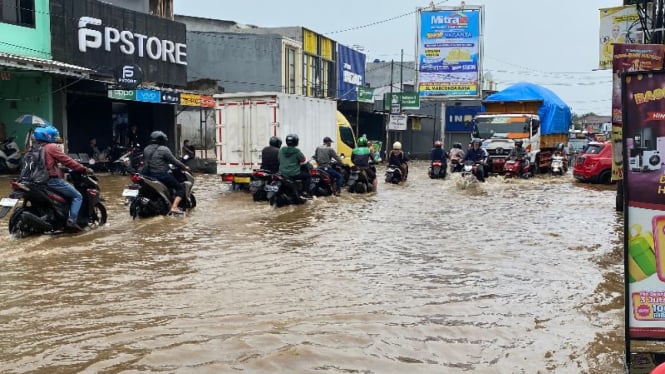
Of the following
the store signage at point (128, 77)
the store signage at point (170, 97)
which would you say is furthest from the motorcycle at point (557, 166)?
the store signage at point (128, 77)

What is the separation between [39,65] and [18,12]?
2.36 metres

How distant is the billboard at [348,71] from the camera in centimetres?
3719

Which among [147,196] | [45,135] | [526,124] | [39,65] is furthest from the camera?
[526,124]

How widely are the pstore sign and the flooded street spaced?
35.8ft

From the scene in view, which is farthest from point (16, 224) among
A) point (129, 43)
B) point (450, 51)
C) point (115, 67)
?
point (450, 51)

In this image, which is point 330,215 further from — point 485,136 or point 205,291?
point 485,136

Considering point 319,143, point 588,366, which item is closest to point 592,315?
point 588,366

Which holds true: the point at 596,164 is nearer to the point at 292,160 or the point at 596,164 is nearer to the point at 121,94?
the point at 292,160

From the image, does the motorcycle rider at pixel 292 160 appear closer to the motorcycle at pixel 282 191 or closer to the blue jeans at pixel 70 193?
the motorcycle at pixel 282 191

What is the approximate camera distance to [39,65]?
1655 centimetres

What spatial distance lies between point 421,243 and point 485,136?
1570 centimetres

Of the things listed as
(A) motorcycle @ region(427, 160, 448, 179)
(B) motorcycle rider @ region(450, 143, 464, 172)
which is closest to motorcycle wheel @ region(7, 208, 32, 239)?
(A) motorcycle @ region(427, 160, 448, 179)

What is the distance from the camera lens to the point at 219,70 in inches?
1258

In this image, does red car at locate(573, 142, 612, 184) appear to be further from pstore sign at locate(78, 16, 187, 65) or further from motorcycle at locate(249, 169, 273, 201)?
pstore sign at locate(78, 16, 187, 65)
